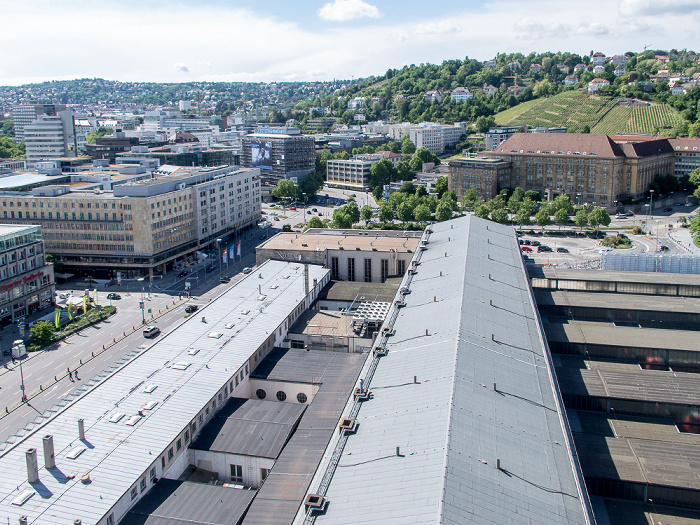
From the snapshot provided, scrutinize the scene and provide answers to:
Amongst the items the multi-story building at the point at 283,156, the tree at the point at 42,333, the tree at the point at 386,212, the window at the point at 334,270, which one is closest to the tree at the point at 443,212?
the tree at the point at 386,212

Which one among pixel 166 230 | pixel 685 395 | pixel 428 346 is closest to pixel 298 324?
pixel 428 346

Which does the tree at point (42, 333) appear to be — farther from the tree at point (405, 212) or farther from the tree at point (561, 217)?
the tree at point (561, 217)

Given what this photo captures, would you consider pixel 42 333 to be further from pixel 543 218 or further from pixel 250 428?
pixel 543 218

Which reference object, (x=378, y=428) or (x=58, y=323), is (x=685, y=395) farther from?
(x=58, y=323)

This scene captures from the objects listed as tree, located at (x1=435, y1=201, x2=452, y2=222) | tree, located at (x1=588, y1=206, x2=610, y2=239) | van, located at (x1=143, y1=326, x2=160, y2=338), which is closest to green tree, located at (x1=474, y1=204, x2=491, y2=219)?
tree, located at (x1=435, y1=201, x2=452, y2=222)

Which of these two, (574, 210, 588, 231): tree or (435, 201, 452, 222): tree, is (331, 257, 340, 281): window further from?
(574, 210, 588, 231): tree

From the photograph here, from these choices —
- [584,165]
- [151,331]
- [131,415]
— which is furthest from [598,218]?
[131,415]
